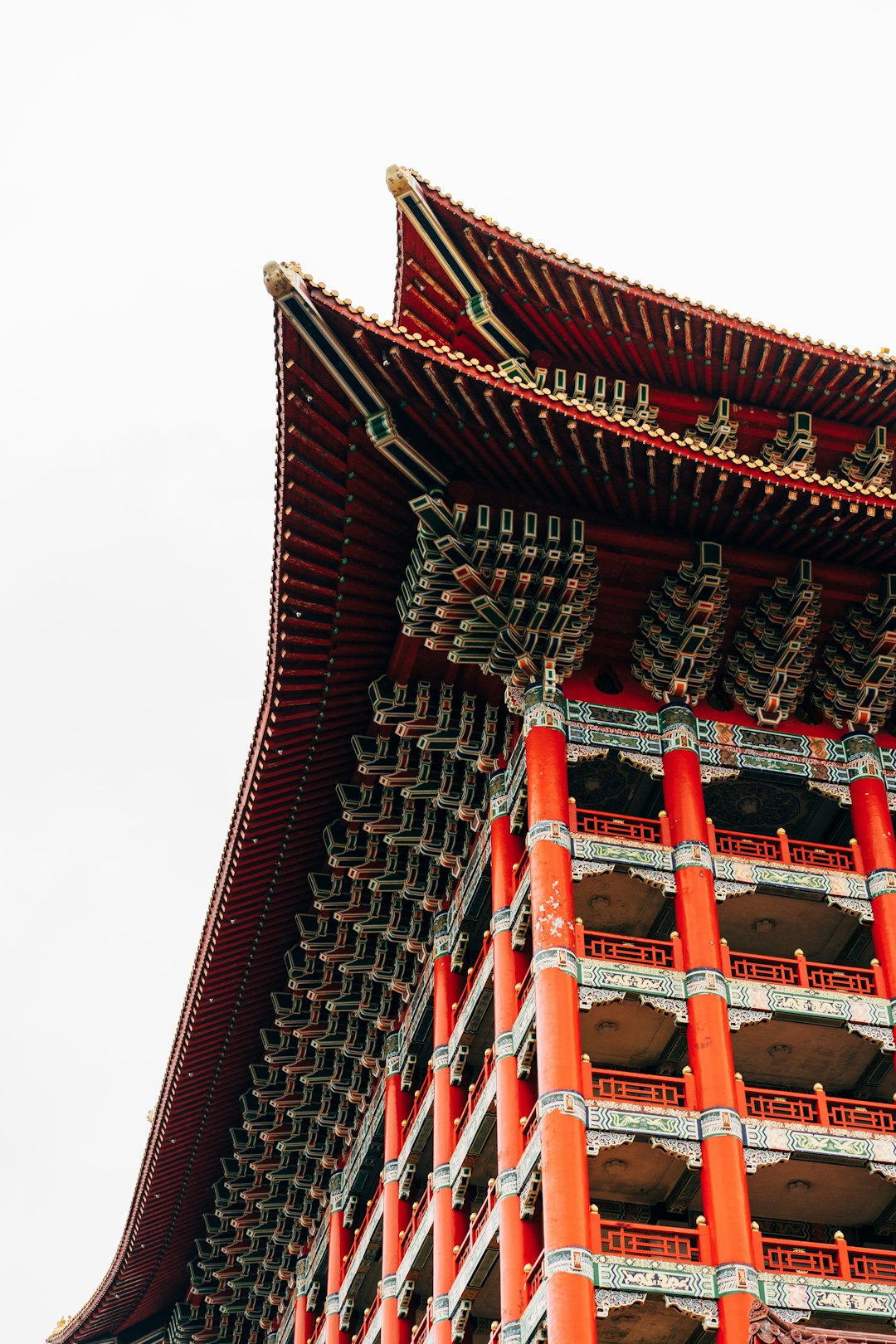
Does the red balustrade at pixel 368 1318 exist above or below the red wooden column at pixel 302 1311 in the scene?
below

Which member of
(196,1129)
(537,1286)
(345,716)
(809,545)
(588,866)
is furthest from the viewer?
(196,1129)

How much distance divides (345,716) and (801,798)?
22.3 ft

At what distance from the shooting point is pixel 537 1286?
20219 mm

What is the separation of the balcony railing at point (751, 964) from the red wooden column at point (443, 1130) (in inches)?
138

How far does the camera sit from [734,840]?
81.6ft

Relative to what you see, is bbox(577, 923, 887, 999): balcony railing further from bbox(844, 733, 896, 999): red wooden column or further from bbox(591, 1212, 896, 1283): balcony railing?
bbox(591, 1212, 896, 1283): balcony railing

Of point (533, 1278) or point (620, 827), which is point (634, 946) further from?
point (533, 1278)

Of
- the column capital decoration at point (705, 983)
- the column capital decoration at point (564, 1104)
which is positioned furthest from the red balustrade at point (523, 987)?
the column capital decoration at point (564, 1104)

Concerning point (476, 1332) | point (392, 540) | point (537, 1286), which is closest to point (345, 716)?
point (392, 540)

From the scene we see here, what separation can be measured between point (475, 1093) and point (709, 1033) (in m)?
4.12

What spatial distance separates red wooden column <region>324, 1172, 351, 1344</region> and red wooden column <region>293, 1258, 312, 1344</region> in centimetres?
138

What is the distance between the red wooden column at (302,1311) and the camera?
34938mm

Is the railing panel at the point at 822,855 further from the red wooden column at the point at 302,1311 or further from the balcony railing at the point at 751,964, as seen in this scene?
the red wooden column at the point at 302,1311

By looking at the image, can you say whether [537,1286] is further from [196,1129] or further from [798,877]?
[196,1129]
